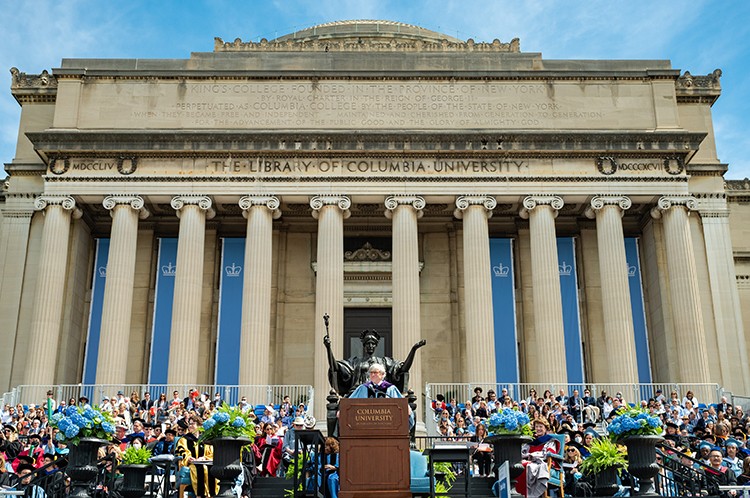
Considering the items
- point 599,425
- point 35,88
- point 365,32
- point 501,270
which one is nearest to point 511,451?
point 599,425

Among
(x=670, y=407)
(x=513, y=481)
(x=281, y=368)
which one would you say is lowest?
(x=513, y=481)

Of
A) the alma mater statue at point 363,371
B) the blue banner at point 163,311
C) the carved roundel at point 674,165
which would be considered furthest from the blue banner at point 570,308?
the alma mater statue at point 363,371

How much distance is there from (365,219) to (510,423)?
25.0 metres

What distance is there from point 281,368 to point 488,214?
11426 millimetres

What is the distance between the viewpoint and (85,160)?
124 ft

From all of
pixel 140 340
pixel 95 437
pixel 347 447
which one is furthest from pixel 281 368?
pixel 347 447

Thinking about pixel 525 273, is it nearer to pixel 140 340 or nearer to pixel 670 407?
pixel 670 407

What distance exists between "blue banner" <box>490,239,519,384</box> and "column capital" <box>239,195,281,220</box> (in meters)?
10.2

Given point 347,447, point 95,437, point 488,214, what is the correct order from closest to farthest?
point 347,447 < point 95,437 < point 488,214

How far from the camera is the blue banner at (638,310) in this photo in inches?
1490

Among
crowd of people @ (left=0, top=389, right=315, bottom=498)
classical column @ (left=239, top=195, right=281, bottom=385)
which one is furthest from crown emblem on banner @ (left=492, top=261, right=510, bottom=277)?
crowd of people @ (left=0, top=389, right=315, bottom=498)

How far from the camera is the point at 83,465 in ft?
55.0

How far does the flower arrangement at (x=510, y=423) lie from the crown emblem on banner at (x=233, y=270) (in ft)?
77.6

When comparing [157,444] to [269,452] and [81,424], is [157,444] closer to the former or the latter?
[269,452]
